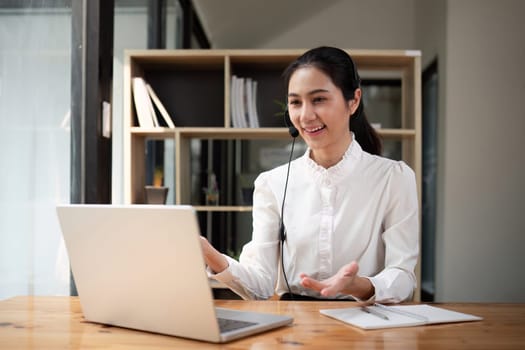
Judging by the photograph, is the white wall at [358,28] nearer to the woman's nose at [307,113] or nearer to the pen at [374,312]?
the woman's nose at [307,113]

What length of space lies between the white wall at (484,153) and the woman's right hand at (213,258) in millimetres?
2998

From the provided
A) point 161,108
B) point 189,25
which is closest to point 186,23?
point 189,25

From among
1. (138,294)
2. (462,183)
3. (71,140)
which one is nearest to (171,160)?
(71,140)

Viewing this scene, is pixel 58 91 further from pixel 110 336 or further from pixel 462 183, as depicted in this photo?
pixel 462 183

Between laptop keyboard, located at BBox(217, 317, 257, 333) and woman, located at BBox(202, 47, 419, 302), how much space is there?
500 millimetres

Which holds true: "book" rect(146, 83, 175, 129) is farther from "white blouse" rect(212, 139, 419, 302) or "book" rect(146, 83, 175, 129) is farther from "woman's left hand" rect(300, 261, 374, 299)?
"woman's left hand" rect(300, 261, 374, 299)

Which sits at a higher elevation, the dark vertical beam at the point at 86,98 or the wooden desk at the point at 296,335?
the dark vertical beam at the point at 86,98

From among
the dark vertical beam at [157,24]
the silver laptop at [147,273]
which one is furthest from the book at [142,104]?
the silver laptop at [147,273]

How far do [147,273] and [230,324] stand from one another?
176mm

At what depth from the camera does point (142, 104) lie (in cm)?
318

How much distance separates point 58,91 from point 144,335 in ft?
4.26

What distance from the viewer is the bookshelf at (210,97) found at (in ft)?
10.4

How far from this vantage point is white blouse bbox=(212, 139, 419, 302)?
1.70m

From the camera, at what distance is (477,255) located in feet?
13.6
